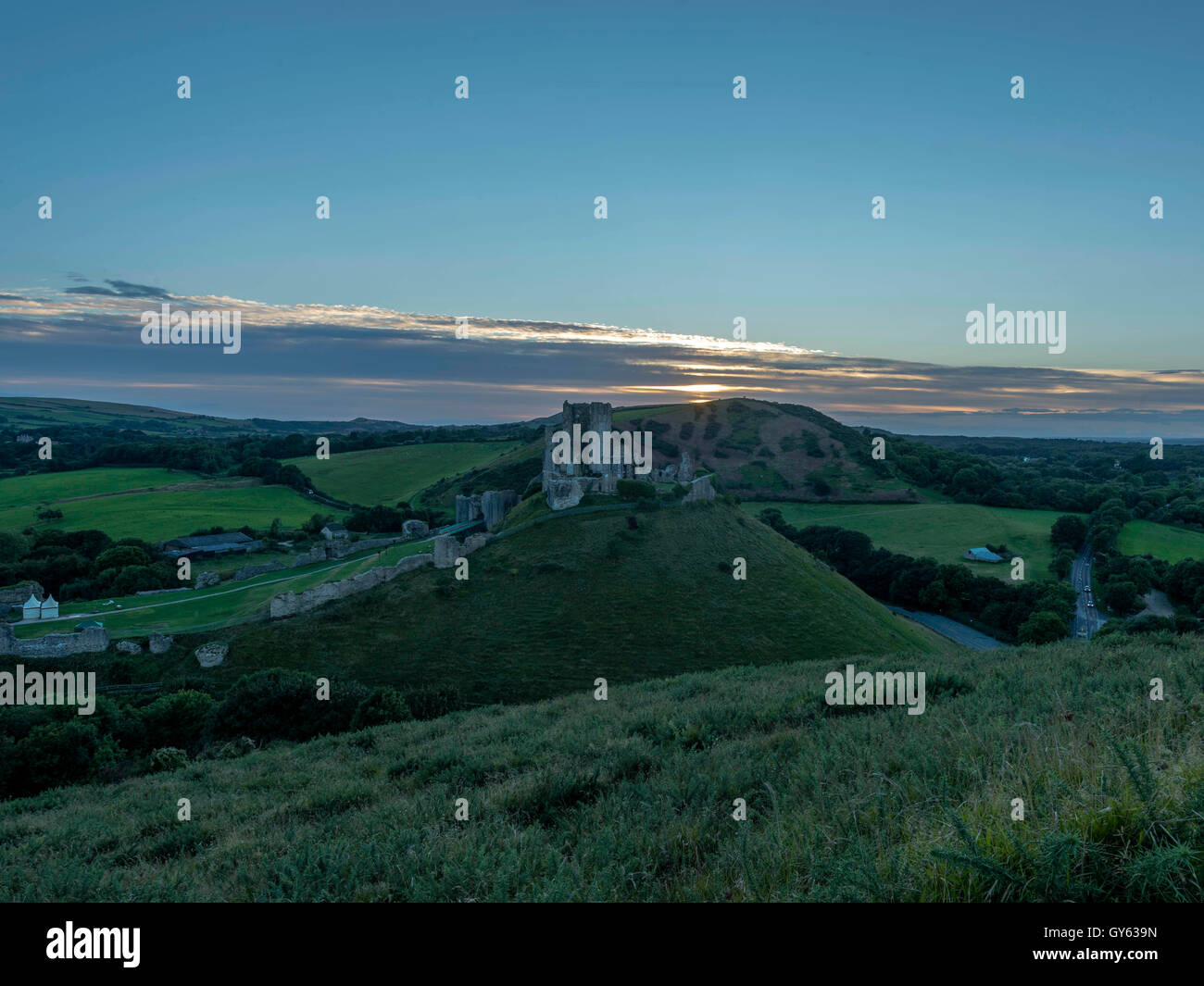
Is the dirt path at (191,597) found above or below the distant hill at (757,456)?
below

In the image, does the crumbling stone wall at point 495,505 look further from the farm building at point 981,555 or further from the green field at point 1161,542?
the green field at point 1161,542

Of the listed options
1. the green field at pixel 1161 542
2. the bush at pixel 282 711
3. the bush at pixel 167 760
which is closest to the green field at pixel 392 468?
the bush at pixel 282 711

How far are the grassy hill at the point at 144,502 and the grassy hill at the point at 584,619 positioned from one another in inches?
2105

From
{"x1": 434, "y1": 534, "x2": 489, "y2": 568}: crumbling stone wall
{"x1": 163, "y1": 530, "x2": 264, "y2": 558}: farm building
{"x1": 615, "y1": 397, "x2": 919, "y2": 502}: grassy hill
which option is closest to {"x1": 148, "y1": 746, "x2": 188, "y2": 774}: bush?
{"x1": 434, "y1": 534, "x2": 489, "y2": 568}: crumbling stone wall

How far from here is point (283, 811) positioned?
1047 cm

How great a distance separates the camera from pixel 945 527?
94.9 metres

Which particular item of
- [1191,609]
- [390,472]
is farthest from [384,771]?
[390,472]

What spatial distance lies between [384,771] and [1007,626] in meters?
68.3

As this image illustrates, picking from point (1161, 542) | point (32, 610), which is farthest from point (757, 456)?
point (32, 610)

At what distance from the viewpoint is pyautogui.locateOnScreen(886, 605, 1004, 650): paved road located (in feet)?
202

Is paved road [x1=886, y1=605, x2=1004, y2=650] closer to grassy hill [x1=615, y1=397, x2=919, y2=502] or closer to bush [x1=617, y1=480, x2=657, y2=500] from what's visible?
bush [x1=617, y1=480, x2=657, y2=500]

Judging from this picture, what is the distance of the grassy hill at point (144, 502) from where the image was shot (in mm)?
82062

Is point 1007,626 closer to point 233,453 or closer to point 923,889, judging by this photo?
point 923,889

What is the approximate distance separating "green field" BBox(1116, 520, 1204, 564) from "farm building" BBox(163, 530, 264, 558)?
105 metres
